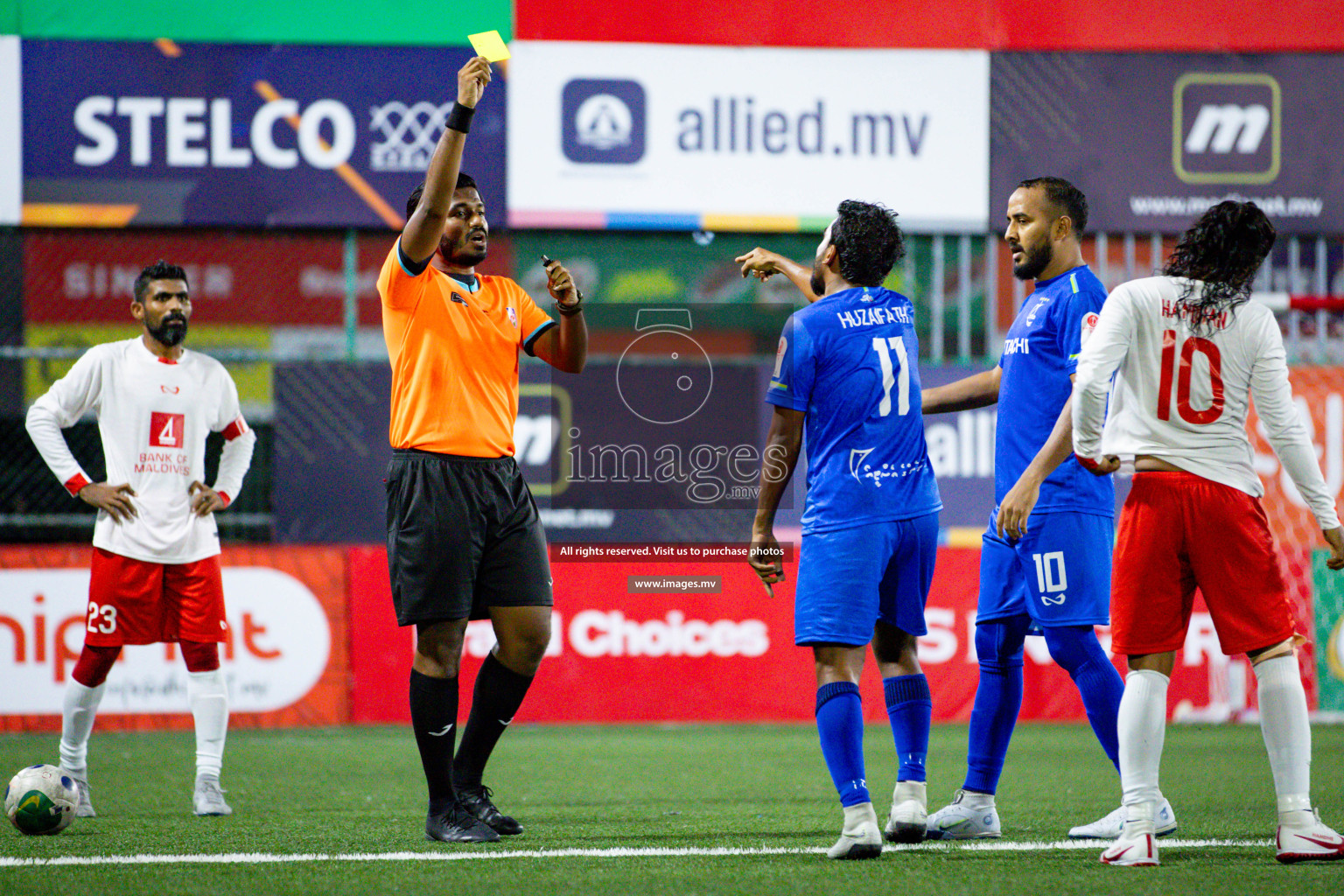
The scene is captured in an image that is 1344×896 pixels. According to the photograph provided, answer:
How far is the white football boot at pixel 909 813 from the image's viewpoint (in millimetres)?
4453

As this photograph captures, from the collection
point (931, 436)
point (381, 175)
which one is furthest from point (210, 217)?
point (931, 436)

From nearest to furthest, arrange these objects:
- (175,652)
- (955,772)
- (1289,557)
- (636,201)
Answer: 1. (955,772)
2. (175,652)
3. (1289,557)
4. (636,201)

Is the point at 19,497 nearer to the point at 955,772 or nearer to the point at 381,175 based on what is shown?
the point at 381,175

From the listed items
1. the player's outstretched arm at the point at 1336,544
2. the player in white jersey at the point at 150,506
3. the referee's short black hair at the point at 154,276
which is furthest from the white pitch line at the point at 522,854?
the referee's short black hair at the point at 154,276

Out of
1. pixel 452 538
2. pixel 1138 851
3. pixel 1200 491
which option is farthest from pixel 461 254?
pixel 1138 851

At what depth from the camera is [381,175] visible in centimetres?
1008

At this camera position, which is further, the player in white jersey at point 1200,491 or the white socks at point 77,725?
the white socks at point 77,725

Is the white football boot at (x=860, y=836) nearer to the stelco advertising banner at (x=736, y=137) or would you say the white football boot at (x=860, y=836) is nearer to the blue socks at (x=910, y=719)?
the blue socks at (x=910, y=719)

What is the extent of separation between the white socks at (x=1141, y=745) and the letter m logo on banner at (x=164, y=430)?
386 centimetres

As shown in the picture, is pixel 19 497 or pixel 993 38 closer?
pixel 19 497

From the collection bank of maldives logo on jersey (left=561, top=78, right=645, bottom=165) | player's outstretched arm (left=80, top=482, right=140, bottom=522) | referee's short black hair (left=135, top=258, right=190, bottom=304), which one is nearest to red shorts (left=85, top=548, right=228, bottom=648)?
player's outstretched arm (left=80, top=482, right=140, bottom=522)

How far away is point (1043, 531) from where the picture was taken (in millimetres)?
4660

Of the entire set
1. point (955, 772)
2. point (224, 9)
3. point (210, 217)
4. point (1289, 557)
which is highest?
point (224, 9)

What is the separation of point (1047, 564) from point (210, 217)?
7270 millimetres
